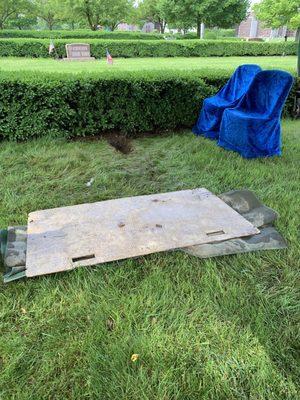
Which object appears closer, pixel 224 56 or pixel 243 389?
pixel 243 389

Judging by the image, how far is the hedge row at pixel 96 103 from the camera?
4332mm

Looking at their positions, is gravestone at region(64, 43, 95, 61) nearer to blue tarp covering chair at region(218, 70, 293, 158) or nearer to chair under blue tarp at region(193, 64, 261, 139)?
chair under blue tarp at region(193, 64, 261, 139)

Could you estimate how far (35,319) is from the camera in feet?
5.83

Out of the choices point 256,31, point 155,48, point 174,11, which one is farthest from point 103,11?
point 256,31

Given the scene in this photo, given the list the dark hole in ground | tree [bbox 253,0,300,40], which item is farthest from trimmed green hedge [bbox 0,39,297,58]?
the dark hole in ground

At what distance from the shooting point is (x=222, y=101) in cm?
500

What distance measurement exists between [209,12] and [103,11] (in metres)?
9.80

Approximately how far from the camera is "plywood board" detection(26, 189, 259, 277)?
7.32ft

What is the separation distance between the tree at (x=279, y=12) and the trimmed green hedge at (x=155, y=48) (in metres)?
3.42

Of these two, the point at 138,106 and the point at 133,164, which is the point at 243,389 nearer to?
the point at 133,164

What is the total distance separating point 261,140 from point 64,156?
98.1 inches

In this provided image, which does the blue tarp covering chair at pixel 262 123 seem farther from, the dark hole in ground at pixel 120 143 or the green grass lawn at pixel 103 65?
the green grass lawn at pixel 103 65

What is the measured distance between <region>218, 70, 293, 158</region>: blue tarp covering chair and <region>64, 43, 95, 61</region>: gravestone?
1461 centimetres

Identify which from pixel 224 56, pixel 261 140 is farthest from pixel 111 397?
pixel 224 56
